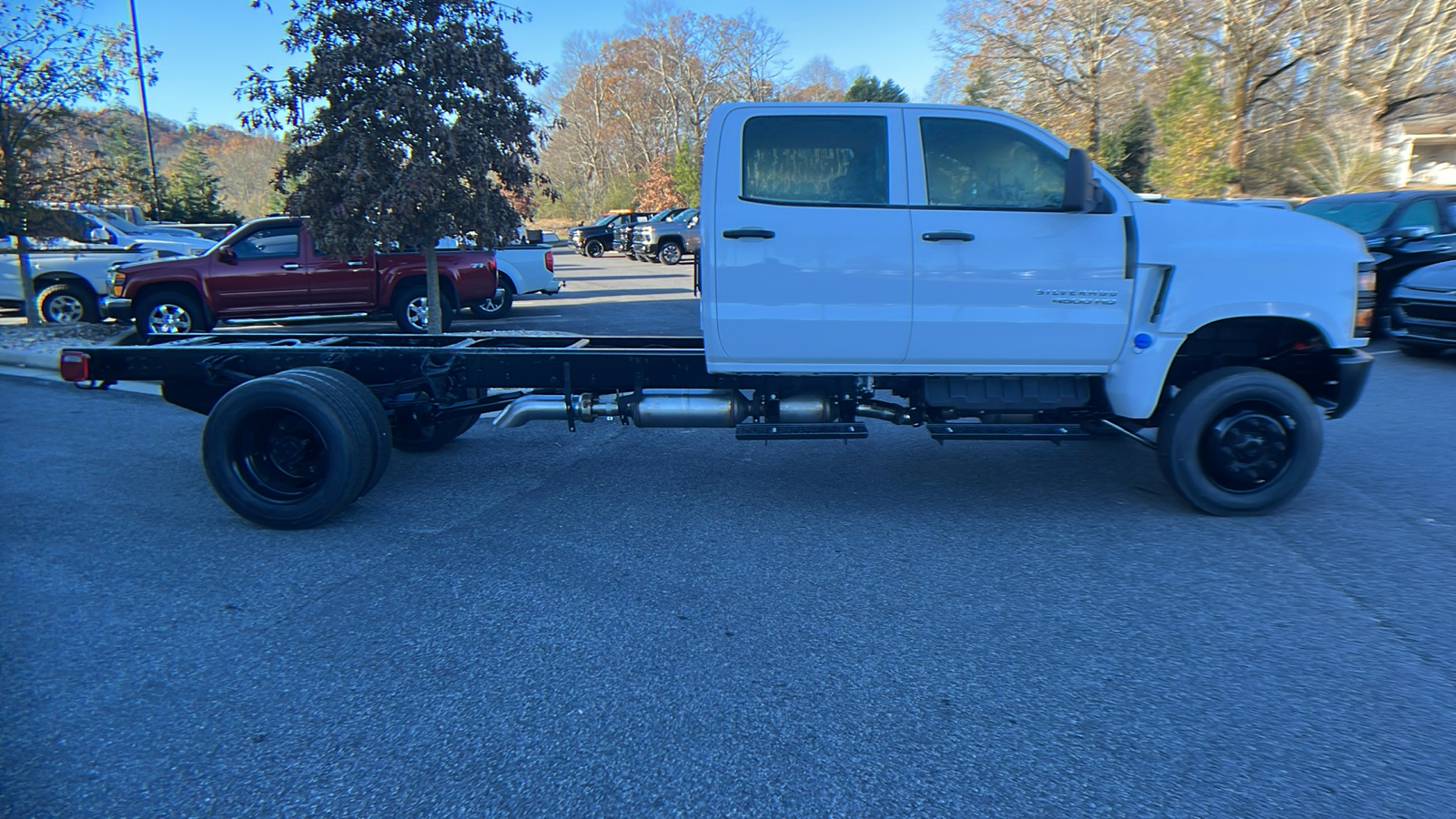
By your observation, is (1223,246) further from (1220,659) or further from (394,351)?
(394,351)

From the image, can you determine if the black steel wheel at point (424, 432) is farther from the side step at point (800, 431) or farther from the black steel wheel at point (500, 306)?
the black steel wheel at point (500, 306)

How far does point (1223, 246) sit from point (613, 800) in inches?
172

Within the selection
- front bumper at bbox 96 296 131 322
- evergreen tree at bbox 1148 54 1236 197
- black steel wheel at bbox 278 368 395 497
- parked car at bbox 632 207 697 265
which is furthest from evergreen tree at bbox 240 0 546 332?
evergreen tree at bbox 1148 54 1236 197

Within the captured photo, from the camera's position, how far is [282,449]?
5453 millimetres

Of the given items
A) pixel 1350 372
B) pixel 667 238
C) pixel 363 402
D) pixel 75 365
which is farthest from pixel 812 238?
pixel 667 238

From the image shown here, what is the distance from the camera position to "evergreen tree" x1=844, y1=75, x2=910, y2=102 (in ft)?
144

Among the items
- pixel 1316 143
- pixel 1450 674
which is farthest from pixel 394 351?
pixel 1316 143

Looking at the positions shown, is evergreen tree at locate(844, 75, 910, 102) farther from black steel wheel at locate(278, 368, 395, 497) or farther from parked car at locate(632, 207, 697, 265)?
black steel wheel at locate(278, 368, 395, 497)

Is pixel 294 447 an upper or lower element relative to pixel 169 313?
lower

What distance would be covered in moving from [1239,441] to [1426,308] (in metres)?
6.56

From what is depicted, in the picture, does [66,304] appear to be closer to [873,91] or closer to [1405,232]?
[1405,232]

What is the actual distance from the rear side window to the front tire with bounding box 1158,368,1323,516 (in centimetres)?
217

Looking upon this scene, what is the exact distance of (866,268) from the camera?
5.07m

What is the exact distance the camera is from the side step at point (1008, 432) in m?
5.22
